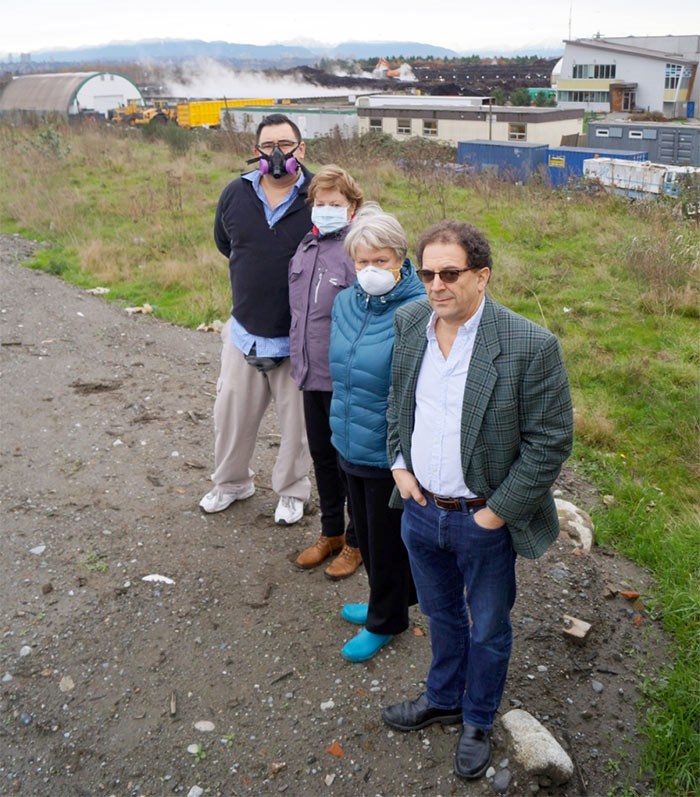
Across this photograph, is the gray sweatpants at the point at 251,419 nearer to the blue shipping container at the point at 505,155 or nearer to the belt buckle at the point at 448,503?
the belt buckle at the point at 448,503

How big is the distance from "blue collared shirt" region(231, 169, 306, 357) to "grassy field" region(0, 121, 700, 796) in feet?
7.44

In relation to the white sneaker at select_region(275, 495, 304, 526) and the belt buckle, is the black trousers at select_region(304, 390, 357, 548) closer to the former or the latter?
the white sneaker at select_region(275, 495, 304, 526)

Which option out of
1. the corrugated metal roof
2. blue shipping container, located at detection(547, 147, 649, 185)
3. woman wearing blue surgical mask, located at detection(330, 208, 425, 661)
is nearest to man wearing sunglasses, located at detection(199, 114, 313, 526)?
woman wearing blue surgical mask, located at detection(330, 208, 425, 661)

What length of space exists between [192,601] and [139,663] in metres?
0.45

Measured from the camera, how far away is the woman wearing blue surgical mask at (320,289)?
3.36 meters

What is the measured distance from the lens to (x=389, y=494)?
3051 millimetres

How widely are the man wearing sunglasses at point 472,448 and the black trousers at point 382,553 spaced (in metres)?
0.36

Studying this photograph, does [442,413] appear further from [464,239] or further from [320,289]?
[320,289]

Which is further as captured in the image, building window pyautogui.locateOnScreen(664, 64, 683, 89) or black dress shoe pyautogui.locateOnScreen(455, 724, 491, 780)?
building window pyautogui.locateOnScreen(664, 64, 683, 89)

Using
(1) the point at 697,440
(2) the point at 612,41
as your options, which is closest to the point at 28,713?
(1) the point at 697,440

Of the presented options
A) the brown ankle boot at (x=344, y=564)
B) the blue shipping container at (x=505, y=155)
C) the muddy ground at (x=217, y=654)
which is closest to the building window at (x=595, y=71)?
the blue shipping container at (x=505, y=155)

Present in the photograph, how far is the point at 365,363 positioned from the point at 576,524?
2197mm

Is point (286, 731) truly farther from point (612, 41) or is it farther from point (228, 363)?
point (612, 41)

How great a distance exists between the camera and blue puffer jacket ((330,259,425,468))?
2916 mm
